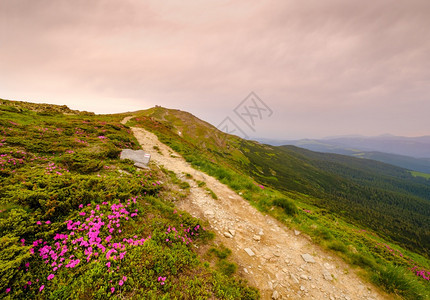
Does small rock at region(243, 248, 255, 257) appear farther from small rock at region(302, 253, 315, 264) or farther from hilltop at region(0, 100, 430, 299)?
small rock at region(302, 253, 315, 264)

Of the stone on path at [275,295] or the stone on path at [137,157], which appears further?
the stone on path at [137,157]

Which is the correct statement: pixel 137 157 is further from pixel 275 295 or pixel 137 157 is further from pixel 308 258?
pixel 308 258

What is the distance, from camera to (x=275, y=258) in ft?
23.6

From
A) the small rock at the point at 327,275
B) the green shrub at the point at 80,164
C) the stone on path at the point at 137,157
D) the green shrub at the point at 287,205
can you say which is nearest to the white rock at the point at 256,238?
the small rock at the point at 327,275

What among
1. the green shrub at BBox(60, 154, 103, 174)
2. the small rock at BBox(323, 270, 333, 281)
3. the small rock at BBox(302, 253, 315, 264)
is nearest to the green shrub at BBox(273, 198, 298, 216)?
the small rock at BBox(302, 253, 315, 264)

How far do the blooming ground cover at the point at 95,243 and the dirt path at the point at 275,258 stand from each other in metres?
1.08

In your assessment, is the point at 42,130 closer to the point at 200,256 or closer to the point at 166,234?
the point at 166,234

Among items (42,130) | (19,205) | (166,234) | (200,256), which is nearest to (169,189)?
(166,234)

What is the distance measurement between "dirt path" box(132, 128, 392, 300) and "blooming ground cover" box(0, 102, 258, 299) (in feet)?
3.55

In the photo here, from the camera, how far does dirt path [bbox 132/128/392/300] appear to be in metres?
6.05

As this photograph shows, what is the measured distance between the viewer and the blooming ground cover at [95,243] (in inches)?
155

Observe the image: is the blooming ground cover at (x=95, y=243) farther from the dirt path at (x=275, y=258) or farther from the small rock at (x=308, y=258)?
the small rock at (x=308, y=258)

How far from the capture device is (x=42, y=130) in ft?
50.6

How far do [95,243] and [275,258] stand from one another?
24.3 feet
